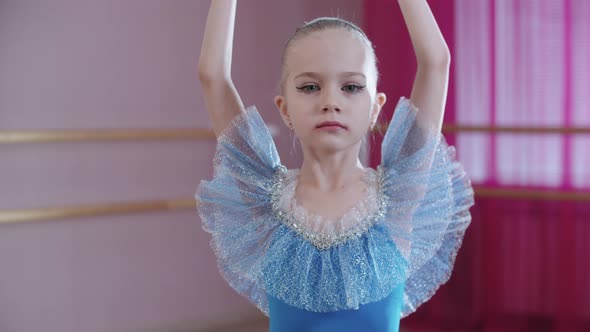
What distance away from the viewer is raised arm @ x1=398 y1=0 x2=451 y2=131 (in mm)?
1147

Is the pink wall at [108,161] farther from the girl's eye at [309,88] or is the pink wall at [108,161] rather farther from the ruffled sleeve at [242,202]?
the girl's eye at [309,88]

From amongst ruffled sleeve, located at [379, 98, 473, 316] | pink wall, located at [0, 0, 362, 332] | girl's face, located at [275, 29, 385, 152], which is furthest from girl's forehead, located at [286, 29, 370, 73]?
pink wall, located at [0, 0, 362, 332]

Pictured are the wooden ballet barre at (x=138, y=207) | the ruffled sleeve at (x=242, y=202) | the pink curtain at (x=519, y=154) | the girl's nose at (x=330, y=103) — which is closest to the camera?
the girl's nose at (x=330, y=103)

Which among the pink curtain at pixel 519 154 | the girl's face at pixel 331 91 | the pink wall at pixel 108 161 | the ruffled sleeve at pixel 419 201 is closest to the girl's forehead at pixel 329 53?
the girl's face at pixel 331 91

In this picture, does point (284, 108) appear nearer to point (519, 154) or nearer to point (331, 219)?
point (331, 219)

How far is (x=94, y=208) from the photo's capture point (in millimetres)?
2980

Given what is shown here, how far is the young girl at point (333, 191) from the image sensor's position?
113 centimetres

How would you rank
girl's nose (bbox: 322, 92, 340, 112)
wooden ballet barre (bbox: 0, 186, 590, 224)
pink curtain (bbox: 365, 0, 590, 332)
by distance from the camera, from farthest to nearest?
pink curtain (bbox: 365, 0, 590, 332) → wooden ballet barre (bbox: 0, 186, 590, 224) → girl's nose (bbox: 322, 92, 340, 112)

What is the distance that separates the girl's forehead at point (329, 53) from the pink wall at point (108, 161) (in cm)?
164

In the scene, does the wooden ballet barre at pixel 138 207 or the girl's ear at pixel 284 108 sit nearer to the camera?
the girl's ear at pixel 284 108

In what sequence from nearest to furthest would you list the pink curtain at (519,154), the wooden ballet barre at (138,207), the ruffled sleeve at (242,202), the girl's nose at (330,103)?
the girl's nose at (330,103) → the ruffled sleeve at (242,202) → the wooden ballet barre at (138,207) → the pink curtain at (519,154)

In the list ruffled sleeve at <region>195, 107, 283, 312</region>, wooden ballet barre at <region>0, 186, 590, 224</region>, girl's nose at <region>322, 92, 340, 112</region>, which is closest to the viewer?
girl's nose at <region>322, 92, 340, 112</region>

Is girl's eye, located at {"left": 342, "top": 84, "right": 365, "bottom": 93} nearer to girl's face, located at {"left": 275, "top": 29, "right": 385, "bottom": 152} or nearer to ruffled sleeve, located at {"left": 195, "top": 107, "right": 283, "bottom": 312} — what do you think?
girl's face, located at {"left": 275, "top": 29, "right": 385, "bottom": 152}

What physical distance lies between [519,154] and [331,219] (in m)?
2.18
